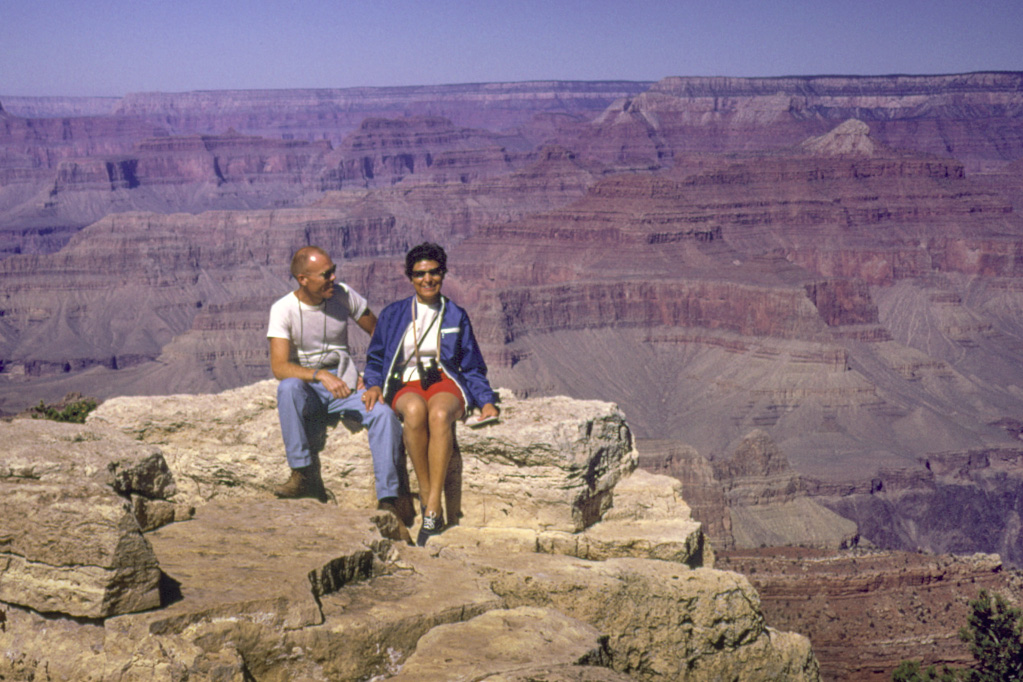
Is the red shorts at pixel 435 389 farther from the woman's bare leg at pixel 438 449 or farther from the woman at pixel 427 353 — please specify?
the woman's bare leg at pixel 438 449

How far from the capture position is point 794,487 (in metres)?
53.5

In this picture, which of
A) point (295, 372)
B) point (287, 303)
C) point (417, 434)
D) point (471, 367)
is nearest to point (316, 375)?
point (295, 372)

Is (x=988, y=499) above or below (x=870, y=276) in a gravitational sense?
below

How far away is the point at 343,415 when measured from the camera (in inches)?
400

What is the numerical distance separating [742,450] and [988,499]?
16653 mm

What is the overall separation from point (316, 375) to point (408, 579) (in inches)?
103

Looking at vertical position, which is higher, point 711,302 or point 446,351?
point 711,302

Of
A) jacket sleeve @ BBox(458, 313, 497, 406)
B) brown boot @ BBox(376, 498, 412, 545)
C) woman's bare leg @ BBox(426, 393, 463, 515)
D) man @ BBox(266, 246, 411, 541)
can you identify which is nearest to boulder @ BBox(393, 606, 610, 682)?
woman's bare leg @ BBox(426, 393, 463, 515)

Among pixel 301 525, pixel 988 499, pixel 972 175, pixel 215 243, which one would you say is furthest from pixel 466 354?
pixel 972 175

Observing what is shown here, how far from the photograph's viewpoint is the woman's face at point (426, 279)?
10156 mm

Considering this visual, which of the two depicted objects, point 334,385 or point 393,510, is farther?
point 334,385

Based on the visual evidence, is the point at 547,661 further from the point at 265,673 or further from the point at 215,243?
the point at 215,243

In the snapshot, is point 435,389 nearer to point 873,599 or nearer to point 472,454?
point 472,454

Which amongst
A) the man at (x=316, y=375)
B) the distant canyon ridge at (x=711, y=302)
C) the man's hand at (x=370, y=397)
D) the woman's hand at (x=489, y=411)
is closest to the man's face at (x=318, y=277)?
the man at (x=316, y=375)
